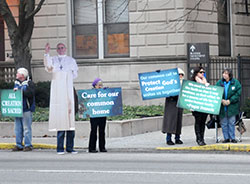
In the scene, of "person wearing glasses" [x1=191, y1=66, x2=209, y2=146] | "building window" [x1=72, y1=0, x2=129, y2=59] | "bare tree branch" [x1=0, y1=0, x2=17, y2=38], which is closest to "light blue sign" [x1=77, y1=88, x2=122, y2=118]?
"person wearing glasses" [x1=191, y1=66, x2=209, y2=146]

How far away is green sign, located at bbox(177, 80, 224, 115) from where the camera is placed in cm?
1634

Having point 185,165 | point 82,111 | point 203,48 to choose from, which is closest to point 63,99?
point 82,111

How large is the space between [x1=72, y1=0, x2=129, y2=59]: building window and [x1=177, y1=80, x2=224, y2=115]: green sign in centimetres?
985

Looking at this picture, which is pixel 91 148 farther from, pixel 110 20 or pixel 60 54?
pixel 110 20

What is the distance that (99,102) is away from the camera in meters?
16.1

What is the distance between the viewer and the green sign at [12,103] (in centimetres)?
1625

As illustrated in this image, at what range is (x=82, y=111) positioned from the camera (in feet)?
52.9

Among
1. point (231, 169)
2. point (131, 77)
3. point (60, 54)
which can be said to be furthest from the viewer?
point (131, 77)

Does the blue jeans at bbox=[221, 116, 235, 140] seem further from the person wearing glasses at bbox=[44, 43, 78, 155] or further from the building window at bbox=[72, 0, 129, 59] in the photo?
the building window at bbox=[72, 0, 129, 59]

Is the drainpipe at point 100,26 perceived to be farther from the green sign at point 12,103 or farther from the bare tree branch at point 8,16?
the green sign at point 12,103

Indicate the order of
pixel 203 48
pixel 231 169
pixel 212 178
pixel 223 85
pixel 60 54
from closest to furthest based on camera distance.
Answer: pixel 212 178, pixel 231 169, pixel 60 54, pixel 223 85, pixel 203 48

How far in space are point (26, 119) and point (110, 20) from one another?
1090cm

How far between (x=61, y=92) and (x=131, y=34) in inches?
422

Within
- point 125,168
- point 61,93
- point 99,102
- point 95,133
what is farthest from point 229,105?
point 125,168
